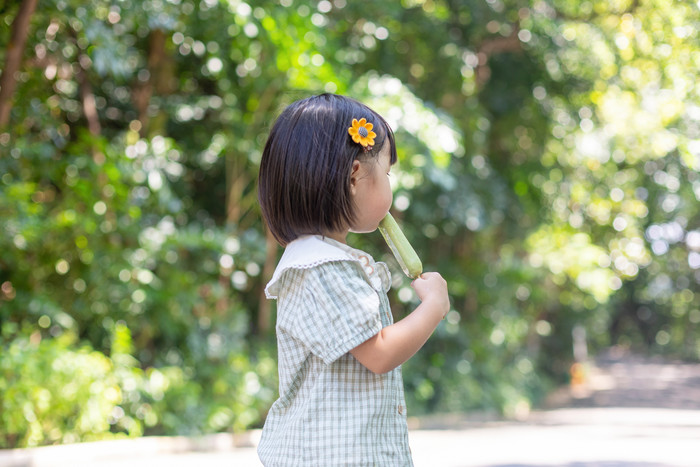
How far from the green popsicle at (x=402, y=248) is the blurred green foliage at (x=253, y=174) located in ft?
14.3

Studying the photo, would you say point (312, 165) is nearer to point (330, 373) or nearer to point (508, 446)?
point (330, 373)

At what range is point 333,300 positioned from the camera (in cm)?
144

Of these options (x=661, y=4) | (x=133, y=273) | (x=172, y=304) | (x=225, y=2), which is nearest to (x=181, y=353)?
(x=172, y=304)

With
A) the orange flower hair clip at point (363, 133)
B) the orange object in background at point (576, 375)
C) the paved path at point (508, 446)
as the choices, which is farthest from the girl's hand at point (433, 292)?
the orange object in background at point (576, 375)

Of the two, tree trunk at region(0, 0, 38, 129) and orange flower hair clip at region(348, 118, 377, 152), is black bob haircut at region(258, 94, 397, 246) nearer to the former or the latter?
orange flower hair clip at region(348, 118, 377, 152)

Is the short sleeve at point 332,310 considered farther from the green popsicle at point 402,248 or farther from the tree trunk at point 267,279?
the tree trunk at point 267,279

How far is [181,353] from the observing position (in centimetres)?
852

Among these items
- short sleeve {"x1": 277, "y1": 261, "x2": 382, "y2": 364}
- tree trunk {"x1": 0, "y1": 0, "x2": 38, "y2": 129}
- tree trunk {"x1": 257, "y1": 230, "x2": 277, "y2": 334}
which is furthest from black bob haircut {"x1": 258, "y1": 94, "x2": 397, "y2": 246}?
tree trunk {"x1": 257, "y1": 230, "x2": 277, "y2": 334}

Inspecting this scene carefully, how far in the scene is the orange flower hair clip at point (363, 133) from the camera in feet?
5.02

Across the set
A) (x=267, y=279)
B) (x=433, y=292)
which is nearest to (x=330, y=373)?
(x=433, y=292)

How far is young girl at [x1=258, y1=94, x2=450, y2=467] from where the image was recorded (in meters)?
1.44

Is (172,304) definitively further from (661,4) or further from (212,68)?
(661,4)

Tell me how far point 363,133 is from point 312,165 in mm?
120

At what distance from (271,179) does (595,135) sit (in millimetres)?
12440
